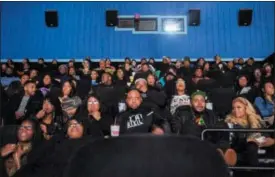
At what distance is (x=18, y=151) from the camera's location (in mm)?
2873

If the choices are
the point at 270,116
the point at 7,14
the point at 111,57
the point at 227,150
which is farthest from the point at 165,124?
the point at 7,14

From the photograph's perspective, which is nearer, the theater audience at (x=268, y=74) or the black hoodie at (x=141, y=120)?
the black hoodie at (x=141, y=120)

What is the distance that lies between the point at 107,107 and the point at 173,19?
519 cm

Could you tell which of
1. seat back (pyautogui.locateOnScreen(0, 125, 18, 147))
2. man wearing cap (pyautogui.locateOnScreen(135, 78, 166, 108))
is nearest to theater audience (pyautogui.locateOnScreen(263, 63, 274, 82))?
man wearing cap (pyautogui.locateOnScreen(135, 78, 166, 108))

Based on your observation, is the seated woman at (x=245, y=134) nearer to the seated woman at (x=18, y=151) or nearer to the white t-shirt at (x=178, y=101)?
the white t-shirt at (x=178, y=101)

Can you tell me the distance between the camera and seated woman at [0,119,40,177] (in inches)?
111

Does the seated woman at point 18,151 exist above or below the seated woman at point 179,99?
below

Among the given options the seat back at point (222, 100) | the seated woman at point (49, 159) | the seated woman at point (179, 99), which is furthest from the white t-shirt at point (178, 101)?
the seated woman at point (49, 159)

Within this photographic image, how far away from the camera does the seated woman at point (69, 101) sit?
4.09m

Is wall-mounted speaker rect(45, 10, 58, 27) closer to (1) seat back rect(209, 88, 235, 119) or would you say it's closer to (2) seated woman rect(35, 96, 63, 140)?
(2) seated woman rect(35, 96, 63, 140)

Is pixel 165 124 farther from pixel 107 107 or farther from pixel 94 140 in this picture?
pixel 94 140

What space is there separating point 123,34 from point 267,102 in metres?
5.11

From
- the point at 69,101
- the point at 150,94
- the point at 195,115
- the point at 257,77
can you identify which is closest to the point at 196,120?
the point at 195,115

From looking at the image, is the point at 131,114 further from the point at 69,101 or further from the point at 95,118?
the point at 69,101
